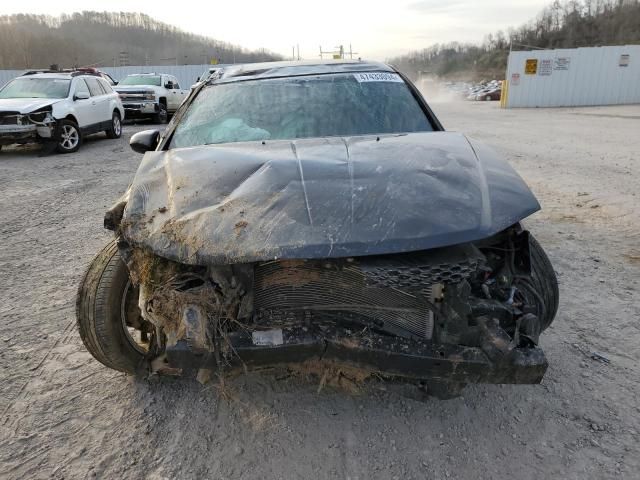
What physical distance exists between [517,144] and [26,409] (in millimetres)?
10942

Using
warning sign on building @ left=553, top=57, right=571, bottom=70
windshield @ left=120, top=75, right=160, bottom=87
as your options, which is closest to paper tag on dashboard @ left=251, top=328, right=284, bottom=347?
windshield @ left=120, top=75, right=160, bottom=87

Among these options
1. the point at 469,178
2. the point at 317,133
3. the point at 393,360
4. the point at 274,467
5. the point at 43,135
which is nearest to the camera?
the point at 393,360

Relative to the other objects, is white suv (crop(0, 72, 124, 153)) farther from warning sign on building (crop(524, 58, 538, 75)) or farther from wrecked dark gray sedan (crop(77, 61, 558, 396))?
warning sign on building (crop(524, 58, 538, 75))

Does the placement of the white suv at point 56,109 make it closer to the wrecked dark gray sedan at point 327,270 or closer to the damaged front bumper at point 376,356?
the wrecked dark gray sedan at point 327,270

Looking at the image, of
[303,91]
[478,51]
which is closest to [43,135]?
[303,91]

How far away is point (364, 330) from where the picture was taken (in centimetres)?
201

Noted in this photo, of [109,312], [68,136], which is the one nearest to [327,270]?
[109,312]

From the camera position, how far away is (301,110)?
10.5 feet

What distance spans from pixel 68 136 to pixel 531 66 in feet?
69.7

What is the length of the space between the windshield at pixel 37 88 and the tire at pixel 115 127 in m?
1.63

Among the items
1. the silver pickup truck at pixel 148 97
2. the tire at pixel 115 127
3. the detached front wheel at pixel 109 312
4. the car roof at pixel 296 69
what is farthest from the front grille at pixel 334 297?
the silver pickup truck at pixel 148 97

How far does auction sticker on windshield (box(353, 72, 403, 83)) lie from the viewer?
349 cm

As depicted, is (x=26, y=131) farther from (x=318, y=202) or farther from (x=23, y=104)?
(x=318, y=202)

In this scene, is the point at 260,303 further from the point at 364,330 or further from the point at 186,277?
the point at 364,330
